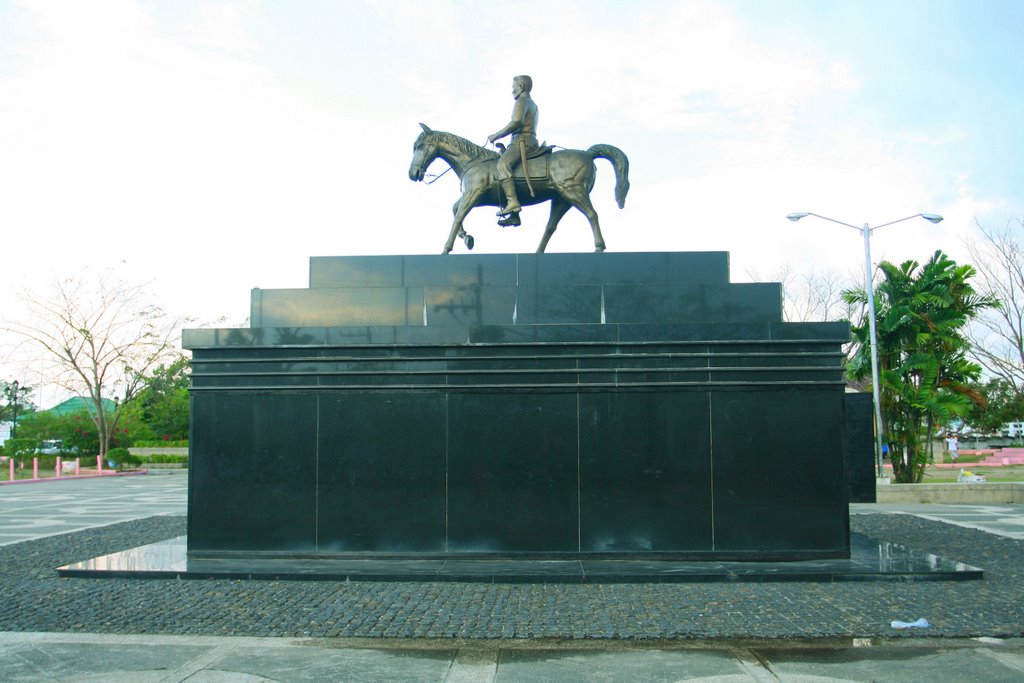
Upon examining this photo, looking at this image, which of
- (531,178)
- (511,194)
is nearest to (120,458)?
(511,194)

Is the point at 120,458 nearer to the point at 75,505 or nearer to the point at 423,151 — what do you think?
the point at 75,505

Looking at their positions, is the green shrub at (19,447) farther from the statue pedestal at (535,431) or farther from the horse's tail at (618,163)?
the horse's tail at (618,163)

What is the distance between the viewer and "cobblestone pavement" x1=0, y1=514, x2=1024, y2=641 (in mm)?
7555

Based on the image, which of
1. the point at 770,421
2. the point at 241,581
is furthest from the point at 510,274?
the point at 241,581

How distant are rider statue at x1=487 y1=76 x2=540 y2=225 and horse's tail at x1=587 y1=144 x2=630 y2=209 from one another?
0.89m

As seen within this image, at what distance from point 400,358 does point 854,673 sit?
6.77 meters

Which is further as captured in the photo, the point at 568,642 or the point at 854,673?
the point at 568,642

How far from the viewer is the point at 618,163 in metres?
12.7

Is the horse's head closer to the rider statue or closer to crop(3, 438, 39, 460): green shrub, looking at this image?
the rider statue

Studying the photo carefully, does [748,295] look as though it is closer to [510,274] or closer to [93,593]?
[510,274]

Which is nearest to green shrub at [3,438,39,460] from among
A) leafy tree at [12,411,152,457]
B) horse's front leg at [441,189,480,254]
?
leafy tree at [12,411,152,457]

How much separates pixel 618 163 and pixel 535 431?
4.32 metres

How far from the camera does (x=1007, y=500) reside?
23.2 meters

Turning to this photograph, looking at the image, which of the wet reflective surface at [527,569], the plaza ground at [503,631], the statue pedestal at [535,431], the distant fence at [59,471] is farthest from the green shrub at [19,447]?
the statue pedestal at [535,431]
